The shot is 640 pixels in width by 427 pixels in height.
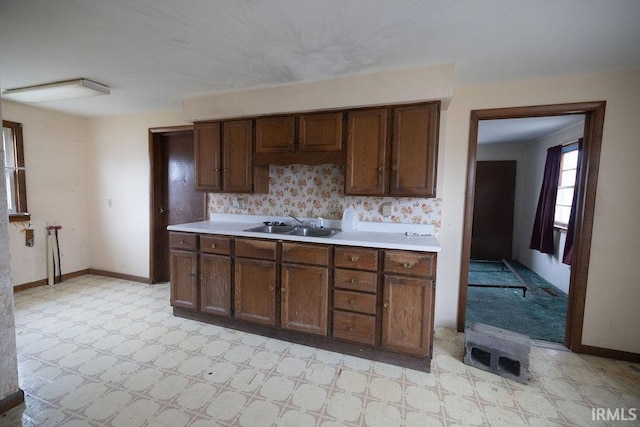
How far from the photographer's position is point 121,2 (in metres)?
1.48

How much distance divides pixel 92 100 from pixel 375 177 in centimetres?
326

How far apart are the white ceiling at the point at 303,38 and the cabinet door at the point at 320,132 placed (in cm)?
33

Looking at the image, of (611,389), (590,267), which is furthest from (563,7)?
(611,389)

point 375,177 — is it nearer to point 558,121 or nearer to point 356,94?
point 356,94

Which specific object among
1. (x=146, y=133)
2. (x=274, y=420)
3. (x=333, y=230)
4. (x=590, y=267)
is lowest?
(x=274, y=420)

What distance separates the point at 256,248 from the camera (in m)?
2.51

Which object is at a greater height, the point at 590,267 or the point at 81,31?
the point at 81,31

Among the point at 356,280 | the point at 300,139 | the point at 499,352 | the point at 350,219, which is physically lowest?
the point at 499,352

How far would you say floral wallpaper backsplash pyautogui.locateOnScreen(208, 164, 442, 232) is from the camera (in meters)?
2.64

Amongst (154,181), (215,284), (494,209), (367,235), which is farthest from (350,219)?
(494,209)

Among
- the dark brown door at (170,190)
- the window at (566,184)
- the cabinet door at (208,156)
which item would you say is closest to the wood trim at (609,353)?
the window at (566,184)

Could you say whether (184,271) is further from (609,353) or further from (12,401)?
(609,353)

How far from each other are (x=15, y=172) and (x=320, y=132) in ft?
12.3

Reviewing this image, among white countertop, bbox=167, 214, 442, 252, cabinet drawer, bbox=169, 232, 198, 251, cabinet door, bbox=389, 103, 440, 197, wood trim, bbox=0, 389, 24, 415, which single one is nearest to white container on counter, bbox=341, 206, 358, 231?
white countertop, bbox=167, 214, 442, 252
